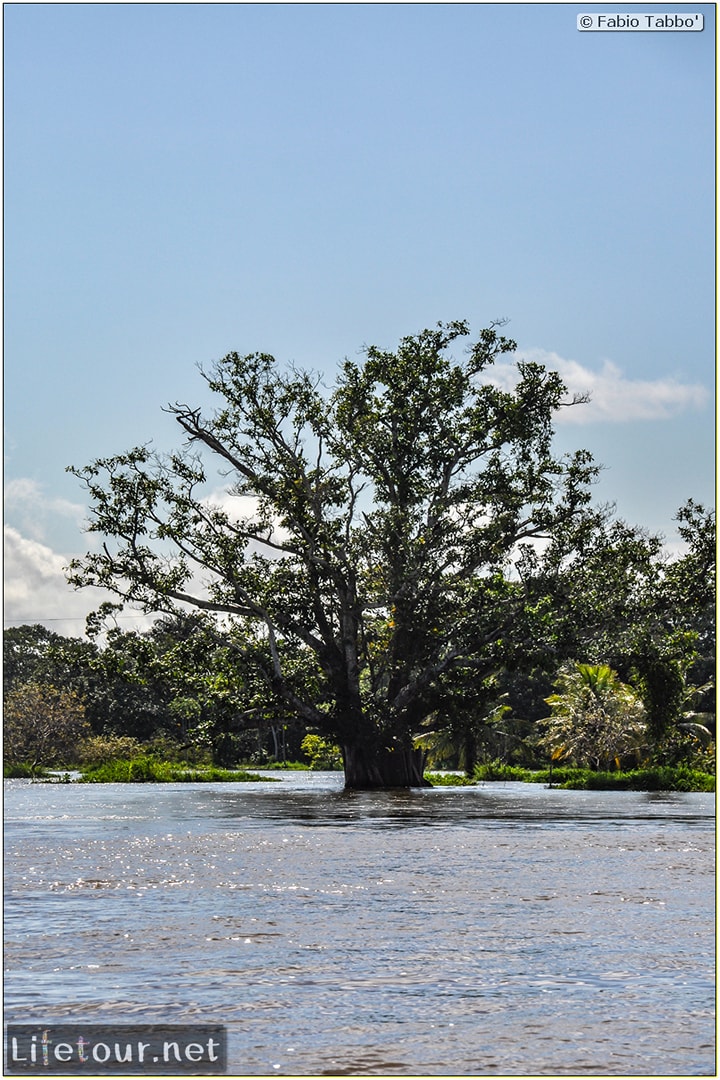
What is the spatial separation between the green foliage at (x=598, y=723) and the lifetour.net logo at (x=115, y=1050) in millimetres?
37553

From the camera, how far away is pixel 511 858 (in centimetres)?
1469

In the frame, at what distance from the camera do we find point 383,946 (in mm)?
8312

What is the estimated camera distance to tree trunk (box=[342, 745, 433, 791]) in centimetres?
3553

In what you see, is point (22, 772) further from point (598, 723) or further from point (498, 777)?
point (598, 723)

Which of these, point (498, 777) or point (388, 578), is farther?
point (498, 777)

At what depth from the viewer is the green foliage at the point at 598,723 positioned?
43.2m

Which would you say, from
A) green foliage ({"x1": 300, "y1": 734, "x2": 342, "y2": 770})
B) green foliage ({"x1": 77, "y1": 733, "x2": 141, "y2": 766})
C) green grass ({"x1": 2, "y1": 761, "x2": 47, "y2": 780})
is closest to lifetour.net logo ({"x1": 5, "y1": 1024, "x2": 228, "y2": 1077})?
green grass ({"x1": 2, "y1": 761, "x2": 47, "y2": 780})

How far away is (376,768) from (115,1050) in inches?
1216

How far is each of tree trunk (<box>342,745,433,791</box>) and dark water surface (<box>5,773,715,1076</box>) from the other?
57.0 feet

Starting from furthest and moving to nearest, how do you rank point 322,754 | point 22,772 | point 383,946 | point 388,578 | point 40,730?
point 322,754
point 40,730
point 22,772
point 388,578
point 383,946

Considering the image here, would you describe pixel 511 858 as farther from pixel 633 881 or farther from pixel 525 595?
pixel 525 595

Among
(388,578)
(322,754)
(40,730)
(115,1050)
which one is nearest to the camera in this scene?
(115,1050)

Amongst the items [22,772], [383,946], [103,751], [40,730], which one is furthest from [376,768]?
[383,946]

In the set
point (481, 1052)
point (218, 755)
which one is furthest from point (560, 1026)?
point (218, 755)
